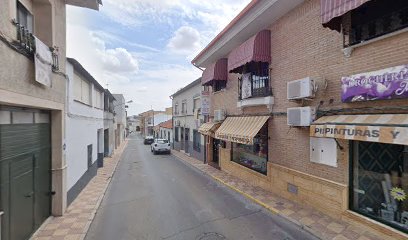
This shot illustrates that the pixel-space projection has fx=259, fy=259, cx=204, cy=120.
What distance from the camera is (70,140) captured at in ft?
30.4

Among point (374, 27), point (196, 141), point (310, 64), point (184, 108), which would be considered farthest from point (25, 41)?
point (184, 108)

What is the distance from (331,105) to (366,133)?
1843mm

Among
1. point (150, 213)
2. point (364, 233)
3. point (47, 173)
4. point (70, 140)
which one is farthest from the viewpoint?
point (70, 140)

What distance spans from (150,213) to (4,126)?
501 cm

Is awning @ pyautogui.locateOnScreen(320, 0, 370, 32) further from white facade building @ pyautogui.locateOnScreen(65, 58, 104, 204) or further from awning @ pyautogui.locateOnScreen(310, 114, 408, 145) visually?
white facade building @ pyautogui.locateOnScreen(65, 58, 104, 204)

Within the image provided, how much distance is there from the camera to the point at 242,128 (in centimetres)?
1184

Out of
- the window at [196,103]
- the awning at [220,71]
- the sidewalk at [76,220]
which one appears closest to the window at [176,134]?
the window at [196,103]

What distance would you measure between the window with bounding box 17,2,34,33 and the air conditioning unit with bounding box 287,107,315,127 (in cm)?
786

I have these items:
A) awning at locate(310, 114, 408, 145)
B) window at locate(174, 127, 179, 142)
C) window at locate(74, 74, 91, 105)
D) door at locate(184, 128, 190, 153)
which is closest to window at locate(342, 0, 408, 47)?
awning at locate(310, 114, 408, 145)

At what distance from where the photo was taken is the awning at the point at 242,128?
34.8 ft

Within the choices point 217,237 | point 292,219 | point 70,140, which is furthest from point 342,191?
point 70,140

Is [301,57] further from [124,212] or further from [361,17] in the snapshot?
[124,212]

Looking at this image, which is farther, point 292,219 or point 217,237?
point 292,219

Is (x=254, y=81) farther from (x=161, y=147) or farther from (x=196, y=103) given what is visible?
(x=161, y=147)
